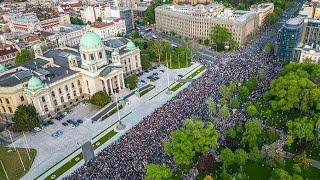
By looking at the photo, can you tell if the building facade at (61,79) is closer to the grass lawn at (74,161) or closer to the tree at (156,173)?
the grass lawn at (74,161)

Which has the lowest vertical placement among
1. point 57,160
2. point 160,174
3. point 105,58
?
point 57,160

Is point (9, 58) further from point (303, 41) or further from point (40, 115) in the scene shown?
point (303, 41)

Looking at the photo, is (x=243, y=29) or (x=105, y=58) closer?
(x=105, y=58)

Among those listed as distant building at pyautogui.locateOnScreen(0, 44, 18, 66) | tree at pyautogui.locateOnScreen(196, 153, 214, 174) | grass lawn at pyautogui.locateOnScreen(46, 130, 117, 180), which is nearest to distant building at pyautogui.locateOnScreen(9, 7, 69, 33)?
distant building at pyautogui.locateOnScreen(0, 44, 18, 66)

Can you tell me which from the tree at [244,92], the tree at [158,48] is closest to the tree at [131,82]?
the tree at [158,48]

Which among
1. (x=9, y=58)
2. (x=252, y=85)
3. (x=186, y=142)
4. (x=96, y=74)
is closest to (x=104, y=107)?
(x=96, y=74)

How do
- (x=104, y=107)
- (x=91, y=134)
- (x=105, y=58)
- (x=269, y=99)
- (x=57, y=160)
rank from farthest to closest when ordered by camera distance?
(x=105, y=58) → (x=104, y=107) → (x=269, y=99) → (x=91, y=134) → (x=57, y=160)
